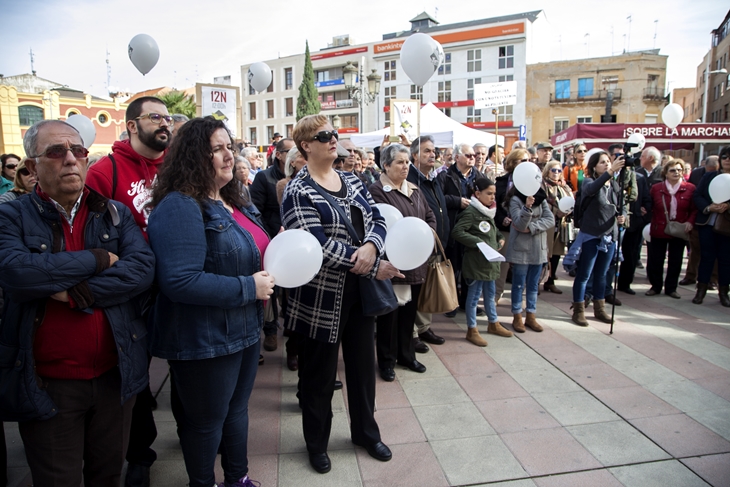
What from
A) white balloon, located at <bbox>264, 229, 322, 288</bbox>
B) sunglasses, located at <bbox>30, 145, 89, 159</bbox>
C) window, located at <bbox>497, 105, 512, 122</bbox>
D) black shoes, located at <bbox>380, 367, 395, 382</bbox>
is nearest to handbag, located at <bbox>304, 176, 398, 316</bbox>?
white balloon, located at <bbox>264, 229, 322, 288</bbox>

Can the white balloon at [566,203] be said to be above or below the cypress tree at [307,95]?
below

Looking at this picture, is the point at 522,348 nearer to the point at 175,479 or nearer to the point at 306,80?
the point at 175,479

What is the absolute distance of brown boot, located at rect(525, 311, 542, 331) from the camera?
5.08m

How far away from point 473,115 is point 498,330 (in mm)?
41914

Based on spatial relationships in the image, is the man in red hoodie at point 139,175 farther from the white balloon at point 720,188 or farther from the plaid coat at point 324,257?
the white balloon at point 720,188

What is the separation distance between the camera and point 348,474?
2.68m

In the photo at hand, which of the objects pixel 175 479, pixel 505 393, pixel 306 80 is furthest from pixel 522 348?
pixel 306 80

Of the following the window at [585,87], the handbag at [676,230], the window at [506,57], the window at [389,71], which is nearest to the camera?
the handbag at [676,230]

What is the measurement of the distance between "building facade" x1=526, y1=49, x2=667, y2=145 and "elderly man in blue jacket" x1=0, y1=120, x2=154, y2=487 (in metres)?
43.9

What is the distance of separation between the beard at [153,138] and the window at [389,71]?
4876cm

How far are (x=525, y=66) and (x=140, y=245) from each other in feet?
149

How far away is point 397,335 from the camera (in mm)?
4152

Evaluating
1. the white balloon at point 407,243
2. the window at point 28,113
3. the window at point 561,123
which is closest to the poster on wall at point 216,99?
the white balloon at point 407,243

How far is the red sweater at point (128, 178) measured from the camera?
2.48 m
